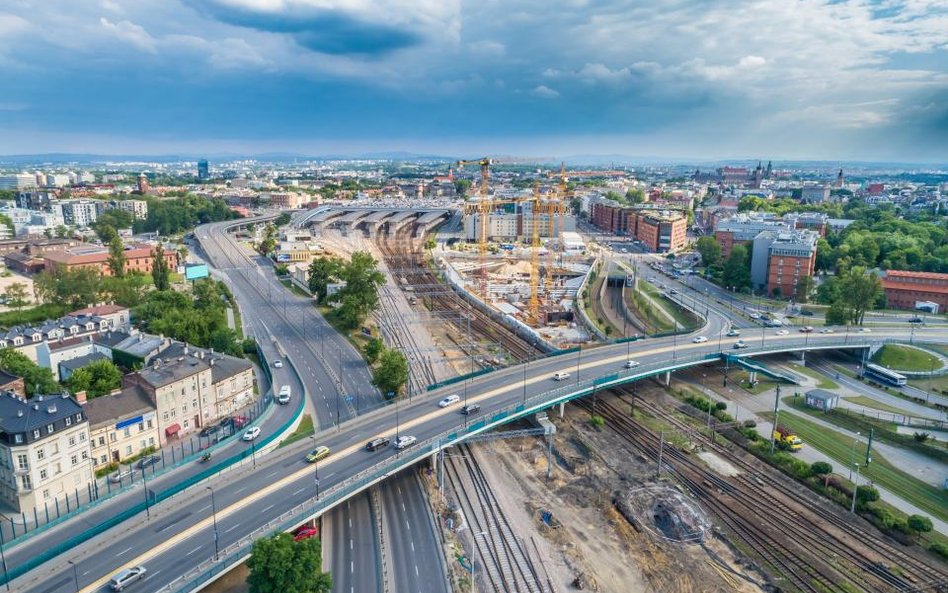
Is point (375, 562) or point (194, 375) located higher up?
point (194, 375)

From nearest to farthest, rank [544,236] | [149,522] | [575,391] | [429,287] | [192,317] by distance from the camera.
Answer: [149,522], [575,391], [192,317], [429,287], [544,236]

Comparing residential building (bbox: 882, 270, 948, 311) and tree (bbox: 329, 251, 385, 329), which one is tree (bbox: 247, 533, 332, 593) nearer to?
tree (bbox: 329, 251, 385, 329)

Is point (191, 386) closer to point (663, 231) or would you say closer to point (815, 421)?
point (815, 421)

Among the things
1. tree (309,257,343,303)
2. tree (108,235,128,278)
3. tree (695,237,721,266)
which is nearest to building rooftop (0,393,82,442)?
tree (309,257,343,303)

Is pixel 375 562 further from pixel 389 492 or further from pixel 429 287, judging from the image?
pixel 429 287

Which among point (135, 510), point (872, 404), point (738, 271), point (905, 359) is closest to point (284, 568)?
point (135, 510)

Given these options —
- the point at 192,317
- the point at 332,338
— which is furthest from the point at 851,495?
the point at 192,317
